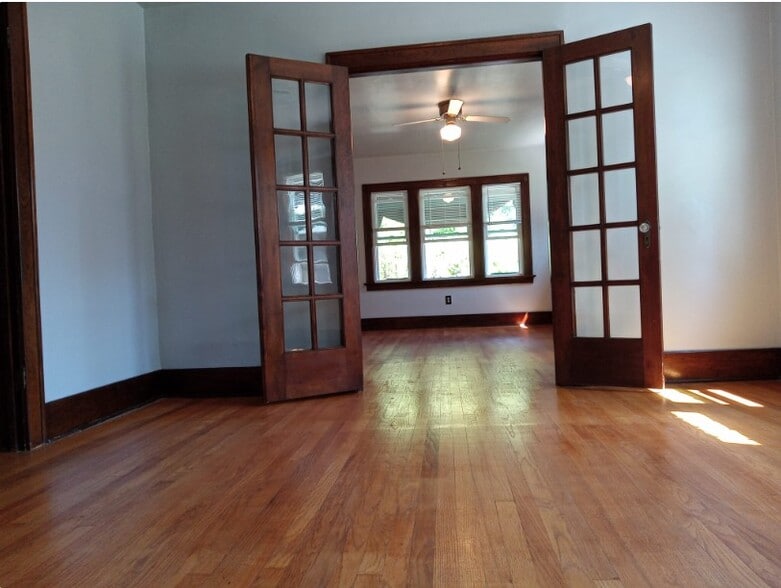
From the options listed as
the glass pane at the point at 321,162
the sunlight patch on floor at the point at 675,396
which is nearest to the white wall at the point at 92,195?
the glass pane at the point at 321,162

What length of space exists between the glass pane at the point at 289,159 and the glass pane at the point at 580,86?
1.62 metres

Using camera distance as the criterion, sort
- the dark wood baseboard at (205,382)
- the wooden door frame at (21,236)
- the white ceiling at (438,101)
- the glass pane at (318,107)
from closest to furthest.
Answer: the wooden door frame at (21,236)
the dark wood baseboard at (205,382)
the glass pane at (318,107)
the white ceiling at (438,101)

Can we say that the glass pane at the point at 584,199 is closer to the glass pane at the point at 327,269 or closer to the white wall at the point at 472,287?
the glass pane at the point at 327,269

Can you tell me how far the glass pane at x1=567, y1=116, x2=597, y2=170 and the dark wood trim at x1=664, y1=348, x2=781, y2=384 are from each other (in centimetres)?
123

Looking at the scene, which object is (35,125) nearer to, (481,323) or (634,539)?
(634,539)

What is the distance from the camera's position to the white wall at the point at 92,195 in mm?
2670

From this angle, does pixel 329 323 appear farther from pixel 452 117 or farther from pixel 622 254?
pixel 452 117

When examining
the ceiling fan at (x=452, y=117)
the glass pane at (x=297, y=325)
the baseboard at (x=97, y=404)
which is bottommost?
the baseboard at (x=97, y=404)

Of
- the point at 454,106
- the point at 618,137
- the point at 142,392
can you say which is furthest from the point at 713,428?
the point at 454,106

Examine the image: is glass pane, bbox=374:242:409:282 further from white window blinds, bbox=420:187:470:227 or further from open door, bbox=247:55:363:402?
open door, bbox=247:55:363:402

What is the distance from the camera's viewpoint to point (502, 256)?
8367 mm

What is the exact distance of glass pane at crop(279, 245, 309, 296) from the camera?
3407 mm

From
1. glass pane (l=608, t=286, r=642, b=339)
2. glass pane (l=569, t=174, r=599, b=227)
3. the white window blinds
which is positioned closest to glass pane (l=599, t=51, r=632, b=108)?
glass pane (l=569, t=174, r=599, b=227)

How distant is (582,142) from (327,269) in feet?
5.57
